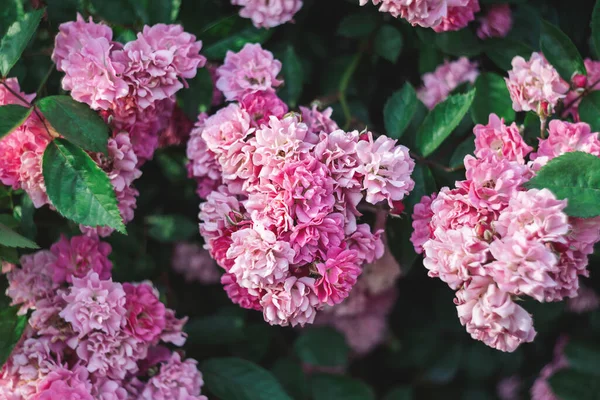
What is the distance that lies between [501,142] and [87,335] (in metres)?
0.86

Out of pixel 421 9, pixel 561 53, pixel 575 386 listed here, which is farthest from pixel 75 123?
pixel 575 386

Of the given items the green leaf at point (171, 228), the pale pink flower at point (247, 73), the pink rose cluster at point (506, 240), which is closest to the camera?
the pink rose cluster at point (506, 240)

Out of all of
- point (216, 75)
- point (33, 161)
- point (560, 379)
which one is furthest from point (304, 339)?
point (33, 161)

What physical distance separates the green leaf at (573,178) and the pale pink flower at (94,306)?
776mm

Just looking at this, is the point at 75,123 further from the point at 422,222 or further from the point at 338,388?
the point at 338,388

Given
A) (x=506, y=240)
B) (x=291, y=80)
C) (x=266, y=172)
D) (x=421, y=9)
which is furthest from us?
(x=291, y=80)

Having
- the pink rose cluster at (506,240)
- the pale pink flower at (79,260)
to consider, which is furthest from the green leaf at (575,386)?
the pale pink flower at (79,260)

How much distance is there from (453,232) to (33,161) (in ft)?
2.52

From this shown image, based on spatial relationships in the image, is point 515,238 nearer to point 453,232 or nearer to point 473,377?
point 453,232

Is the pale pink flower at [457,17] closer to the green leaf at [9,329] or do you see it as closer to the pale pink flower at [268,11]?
the pale pink flower at [268,11]

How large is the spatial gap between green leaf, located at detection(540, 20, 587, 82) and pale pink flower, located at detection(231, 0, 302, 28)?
20.5 inches

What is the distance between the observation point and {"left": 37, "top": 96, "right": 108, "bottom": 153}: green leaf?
1.21m

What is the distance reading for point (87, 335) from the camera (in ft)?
4.25

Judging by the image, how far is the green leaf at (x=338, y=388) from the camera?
1.94 metres
